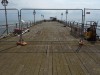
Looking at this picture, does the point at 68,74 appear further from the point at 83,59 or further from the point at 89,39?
the point at 89,39

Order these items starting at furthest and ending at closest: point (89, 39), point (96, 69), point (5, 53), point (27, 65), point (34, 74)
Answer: point (89, 39)
point (5, 53)
point (27, 65)
point (96, 69)
point (34, 74)

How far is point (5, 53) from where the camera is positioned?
11.5m

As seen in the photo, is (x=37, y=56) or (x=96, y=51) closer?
(x=37, y=56)

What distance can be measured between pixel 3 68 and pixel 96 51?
214 inches

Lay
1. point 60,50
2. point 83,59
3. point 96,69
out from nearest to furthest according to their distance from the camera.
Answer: point 96,69
point 83,59
point 60,50

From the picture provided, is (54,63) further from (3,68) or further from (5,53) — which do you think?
(5,53)

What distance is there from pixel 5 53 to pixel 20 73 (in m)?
3.81

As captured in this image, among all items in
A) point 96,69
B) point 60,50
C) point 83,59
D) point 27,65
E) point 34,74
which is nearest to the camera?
point 34,74

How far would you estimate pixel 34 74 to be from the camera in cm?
778

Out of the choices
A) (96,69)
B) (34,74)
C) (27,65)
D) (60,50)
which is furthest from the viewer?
(60,50)

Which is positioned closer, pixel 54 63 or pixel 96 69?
pixel 96 69

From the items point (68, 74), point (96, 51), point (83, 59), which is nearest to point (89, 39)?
point (96, 51)

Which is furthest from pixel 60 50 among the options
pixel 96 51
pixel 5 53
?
pixel 5 53

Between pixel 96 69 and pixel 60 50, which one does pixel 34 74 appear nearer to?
pixel 96 69
